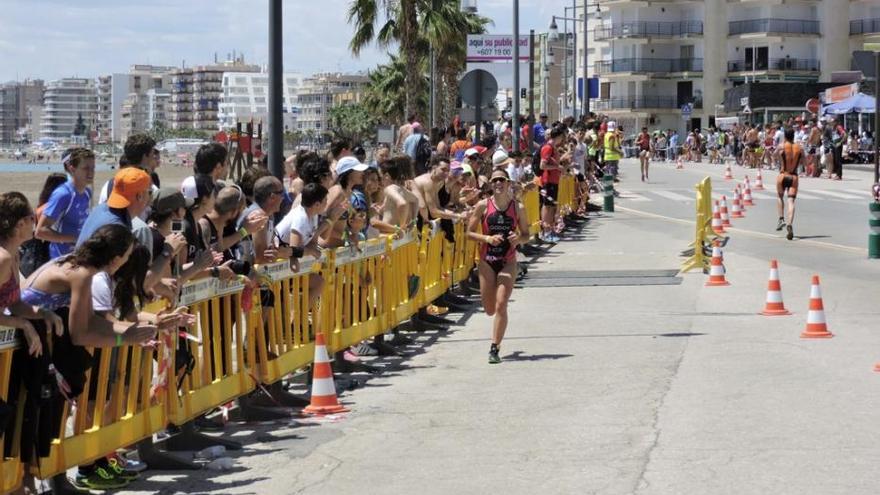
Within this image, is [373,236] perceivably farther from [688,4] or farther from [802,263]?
[688,4]

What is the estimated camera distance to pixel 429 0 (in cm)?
4362

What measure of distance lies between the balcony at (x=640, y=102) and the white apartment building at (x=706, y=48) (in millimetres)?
75

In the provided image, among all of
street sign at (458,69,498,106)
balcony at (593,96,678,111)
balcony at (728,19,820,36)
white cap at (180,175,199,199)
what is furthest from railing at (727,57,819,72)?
white cap at (180,175,199,199)

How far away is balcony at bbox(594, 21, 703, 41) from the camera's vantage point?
10731 cm

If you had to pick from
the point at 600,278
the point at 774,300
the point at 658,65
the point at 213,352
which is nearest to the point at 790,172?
the point at 600,278

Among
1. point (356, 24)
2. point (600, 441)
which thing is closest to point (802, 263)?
point (600, 441)

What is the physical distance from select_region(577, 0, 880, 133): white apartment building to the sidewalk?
88925 mm

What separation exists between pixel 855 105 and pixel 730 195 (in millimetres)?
16470

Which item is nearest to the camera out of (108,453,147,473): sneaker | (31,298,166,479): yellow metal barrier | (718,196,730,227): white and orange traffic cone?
(31,298,166,479): yellow metal barrier

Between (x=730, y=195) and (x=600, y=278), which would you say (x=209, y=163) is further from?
(x=730, y=195)

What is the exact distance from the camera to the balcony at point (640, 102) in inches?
4323

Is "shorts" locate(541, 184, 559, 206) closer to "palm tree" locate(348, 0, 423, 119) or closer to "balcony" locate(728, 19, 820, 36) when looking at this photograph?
"palm tree" locate(348, 0, 423, 119)

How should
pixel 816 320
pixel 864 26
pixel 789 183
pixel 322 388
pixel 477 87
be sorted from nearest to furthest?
pixel 322 388 < pixel 816 320 < pixel 477 87 < pixel 789 183 < pixel 864 26

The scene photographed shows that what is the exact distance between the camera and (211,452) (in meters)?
8.96
